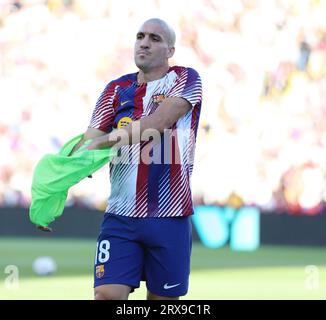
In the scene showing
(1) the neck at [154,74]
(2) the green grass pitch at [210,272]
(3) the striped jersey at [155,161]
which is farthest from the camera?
(2) the green grass pitch at [210,272]

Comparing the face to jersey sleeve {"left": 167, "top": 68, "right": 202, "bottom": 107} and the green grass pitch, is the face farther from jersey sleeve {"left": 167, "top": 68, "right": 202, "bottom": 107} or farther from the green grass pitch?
the green grass pitch

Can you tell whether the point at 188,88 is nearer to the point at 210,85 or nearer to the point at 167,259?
the point at 167,259

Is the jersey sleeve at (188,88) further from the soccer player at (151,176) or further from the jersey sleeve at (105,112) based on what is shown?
the jersey sleeve at (105,112)

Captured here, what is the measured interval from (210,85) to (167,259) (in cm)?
1892

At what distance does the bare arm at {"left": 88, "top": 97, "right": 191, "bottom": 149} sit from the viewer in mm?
7715

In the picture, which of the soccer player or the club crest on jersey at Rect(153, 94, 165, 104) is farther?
the club crest on jersey at Rect(153, 94, 165, 104)

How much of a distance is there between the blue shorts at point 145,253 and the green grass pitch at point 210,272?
14.4 ft

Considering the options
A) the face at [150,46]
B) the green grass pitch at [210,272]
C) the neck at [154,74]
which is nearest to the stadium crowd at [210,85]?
the green grass pitch at [210,272]

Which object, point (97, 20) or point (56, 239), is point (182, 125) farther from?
point (97, 20)

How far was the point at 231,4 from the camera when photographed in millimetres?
27109

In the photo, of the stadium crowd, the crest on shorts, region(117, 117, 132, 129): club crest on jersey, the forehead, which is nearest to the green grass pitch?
the stadium crowd

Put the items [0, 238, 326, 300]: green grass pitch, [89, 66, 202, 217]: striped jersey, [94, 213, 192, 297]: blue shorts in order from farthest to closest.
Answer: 1. [0, 238, 326, 300]: green grass pitch
2. [89, 66, 202, 217]: striped jersey
3. [94, 213, 192, 297]: blue shorts

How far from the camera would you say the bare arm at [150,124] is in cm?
771

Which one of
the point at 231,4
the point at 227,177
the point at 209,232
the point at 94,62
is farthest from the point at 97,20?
the point at 209,232
